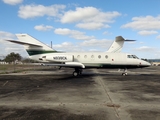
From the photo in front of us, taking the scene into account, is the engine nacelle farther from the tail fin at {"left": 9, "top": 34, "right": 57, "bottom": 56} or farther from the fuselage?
the tail fin at {"left": 9, "top": 34, "right": 57, "bottom": 56}

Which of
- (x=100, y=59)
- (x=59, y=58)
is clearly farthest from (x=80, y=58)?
(x=59, y=58)

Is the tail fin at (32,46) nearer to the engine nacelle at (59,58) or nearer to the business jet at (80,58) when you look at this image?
the business jet at (80,58)

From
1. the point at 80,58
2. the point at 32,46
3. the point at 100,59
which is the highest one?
the point at 32,46

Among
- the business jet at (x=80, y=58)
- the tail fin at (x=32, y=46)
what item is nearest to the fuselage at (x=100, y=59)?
the business jet at (x=80, y=58)

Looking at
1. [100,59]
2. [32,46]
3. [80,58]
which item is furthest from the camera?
[32,46]

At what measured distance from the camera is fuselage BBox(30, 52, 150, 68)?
22547 mm

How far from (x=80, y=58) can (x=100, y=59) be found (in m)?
2.64

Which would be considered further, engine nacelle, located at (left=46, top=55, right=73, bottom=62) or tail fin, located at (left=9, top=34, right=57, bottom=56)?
tail fin, located at (left=9, top=34, right=57, bottom=56)

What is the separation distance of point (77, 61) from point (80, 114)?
17.0 m

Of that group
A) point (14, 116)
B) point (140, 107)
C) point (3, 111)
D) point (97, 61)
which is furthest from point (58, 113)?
point (97, 61)

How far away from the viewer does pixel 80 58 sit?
23.1 metres

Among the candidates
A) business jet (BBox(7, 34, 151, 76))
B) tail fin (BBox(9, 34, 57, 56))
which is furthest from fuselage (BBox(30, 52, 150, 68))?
tail fin (BBox(9, 34, 57, 56))

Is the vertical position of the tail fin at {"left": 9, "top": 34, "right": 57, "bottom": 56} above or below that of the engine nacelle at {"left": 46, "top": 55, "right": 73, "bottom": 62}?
above

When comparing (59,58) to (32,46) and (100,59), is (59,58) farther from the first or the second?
(100,59)
